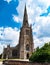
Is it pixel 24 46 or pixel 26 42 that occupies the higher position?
pixel 26 42

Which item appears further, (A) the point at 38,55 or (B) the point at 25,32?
(B) the point at 25,32

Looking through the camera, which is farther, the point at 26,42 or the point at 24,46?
the point at 26,42

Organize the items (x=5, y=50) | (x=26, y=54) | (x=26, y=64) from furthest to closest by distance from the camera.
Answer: (x=5, y=50), (x=26, y=54), (x=26, y=64)

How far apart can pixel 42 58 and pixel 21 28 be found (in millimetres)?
74222

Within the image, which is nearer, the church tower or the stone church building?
the church tower

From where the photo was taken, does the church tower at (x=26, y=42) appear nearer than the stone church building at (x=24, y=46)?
Yes

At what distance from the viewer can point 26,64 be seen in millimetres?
16875

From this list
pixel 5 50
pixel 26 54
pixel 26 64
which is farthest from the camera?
pixel 5 50

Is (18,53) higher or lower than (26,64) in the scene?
higher

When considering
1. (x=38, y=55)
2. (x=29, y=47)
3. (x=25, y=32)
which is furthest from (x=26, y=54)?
(x=38, y=55)

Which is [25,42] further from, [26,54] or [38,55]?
[38,55]

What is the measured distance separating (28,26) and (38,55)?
7445 centimetres

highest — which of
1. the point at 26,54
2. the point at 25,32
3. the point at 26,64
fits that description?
the point at 25,32

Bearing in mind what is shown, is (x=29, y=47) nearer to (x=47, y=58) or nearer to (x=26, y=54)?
(x=26, y=54)
